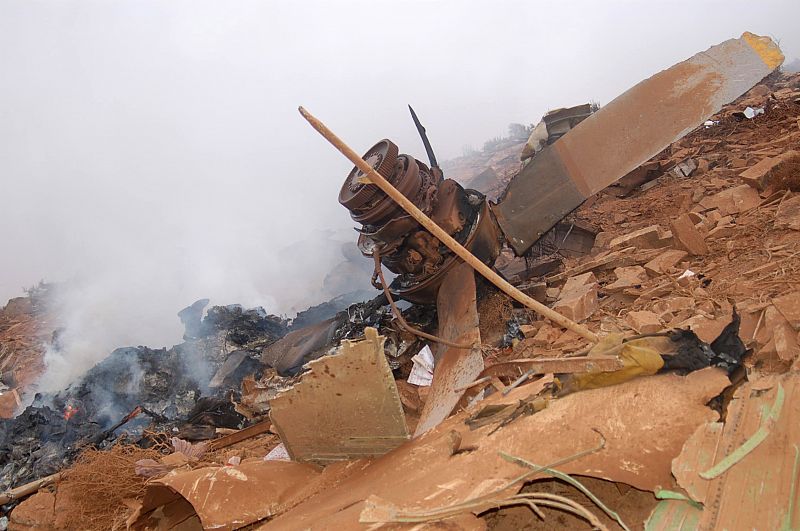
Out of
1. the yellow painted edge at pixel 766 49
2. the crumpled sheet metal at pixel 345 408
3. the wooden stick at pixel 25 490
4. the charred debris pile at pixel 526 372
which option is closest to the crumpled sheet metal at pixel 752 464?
the charred debris pile at pixel 526 372

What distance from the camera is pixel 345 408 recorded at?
2816 mm

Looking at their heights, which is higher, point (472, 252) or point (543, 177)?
point (543, 177)

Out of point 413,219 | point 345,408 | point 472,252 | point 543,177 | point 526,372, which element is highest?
point 413,219

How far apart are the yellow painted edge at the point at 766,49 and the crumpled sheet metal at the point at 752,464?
4645 millimetres

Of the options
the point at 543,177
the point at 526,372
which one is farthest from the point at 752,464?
the point at 543,177

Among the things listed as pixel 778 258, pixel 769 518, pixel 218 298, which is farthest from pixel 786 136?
pixel 218 298

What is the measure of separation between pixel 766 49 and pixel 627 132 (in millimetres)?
1604

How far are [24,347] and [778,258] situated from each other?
1334cm

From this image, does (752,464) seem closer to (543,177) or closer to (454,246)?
(454,246)

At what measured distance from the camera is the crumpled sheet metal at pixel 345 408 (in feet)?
8.70

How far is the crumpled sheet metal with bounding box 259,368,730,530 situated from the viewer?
1.75 meters

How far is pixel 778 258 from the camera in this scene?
3.54m

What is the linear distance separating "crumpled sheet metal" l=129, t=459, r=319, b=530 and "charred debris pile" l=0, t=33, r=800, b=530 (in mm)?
13

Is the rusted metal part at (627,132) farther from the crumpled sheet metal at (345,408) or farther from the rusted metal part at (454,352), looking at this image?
the crumpled sheet metal at (345,408)
